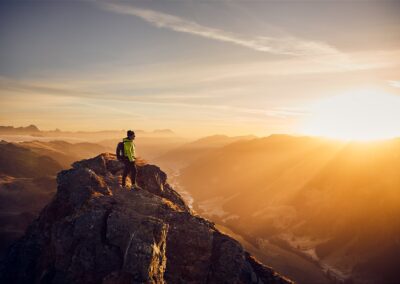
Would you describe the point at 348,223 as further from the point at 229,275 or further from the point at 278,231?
the point at 229,275

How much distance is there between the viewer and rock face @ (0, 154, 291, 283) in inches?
937

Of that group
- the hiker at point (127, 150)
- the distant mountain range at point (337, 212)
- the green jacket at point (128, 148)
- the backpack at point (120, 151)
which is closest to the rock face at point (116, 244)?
the hiker at point (127, 150)

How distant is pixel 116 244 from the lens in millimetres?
24719

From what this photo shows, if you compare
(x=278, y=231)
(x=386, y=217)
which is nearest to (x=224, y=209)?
(x=278, y=231)

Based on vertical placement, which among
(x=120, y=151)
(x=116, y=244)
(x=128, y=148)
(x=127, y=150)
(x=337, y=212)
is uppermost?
(x=128, y=148)

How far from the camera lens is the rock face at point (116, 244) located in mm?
23795

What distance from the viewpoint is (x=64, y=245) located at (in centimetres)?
2630

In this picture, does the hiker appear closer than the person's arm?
Yes

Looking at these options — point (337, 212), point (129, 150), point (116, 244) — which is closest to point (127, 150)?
point (129, 150)

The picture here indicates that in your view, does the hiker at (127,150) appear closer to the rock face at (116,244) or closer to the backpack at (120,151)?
the backpack at (120,151)

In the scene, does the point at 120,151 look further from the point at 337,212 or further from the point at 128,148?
the point at 337,212

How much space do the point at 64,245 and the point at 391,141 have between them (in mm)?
187855

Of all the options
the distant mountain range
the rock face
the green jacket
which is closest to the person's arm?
the green jacket

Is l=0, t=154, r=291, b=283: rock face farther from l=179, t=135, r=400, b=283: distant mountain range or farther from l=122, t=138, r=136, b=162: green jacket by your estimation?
l=179, t=135, r=400, b=283: distant mountain range
